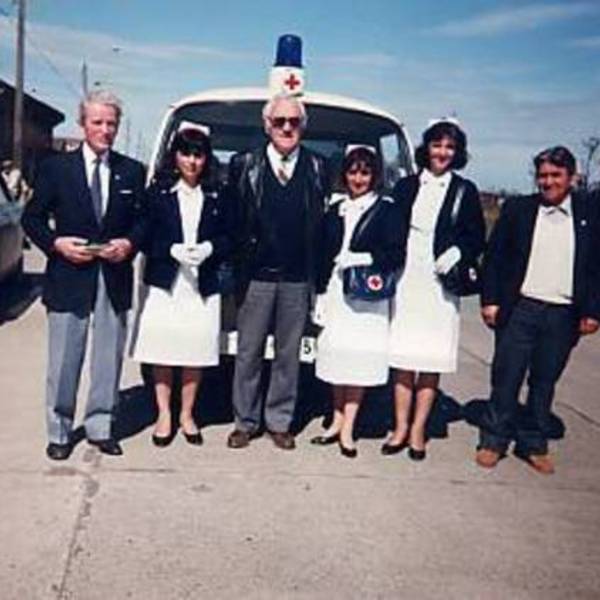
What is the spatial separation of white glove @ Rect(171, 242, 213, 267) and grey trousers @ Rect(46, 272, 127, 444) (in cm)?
44

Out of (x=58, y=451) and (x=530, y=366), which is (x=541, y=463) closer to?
(x=530, y=366)

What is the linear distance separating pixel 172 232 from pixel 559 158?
7.22 ft

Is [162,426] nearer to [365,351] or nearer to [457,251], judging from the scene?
[365,351]

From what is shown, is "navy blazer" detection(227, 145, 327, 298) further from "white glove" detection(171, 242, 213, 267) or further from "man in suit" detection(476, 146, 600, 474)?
"man in suit" detection(476, 146, 600, 474)

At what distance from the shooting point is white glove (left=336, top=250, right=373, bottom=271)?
492 cm

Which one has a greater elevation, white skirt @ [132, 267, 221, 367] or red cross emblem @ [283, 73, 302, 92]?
red cross emblem @ [283, 73, 302, 92]

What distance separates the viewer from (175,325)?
506cm

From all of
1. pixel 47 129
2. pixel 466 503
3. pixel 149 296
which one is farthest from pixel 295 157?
pixel 47 129

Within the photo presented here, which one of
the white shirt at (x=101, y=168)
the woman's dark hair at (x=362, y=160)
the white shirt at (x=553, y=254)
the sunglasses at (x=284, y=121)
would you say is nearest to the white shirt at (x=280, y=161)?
the sunglasses at (x=284, y=121)

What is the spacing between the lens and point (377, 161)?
4.99 meters

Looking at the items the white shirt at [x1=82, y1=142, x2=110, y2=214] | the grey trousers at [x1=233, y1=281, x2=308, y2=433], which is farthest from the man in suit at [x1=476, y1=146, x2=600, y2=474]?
the white shirt at [x1=82, y1=142, x2=110, y2=214]

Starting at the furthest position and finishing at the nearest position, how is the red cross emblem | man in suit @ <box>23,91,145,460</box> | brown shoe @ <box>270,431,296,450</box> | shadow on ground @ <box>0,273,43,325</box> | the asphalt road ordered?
shadow on ground @ <box>0,273,43,325</box> → the red cross emblem → brown shoe @ <box>270,431,296,450</box> → man in suit @ <box>23,91,145,460</box> → the asphalt road

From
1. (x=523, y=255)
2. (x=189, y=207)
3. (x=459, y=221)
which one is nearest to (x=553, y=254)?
(x=523, y=255)

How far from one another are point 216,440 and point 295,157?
183cm
